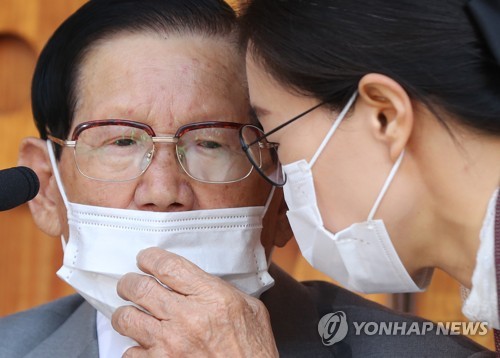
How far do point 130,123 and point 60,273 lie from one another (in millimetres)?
376

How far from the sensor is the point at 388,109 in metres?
1.40

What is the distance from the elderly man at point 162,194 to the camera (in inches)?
66.1

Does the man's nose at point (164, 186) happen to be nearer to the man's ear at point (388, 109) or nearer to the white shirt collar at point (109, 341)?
the white shirt collar at point (109, 341)

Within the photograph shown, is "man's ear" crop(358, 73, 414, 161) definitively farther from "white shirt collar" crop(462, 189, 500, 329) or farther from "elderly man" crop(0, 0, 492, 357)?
"elderly man" crop(0, 0, 492, 357)

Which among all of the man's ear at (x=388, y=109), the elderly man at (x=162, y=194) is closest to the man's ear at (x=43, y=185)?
the elderly man at (x=162, y=194)

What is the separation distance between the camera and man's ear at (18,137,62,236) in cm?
208

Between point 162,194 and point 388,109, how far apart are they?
1.92 ft

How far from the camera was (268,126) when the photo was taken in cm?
160

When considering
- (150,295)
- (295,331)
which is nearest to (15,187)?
(150,295)

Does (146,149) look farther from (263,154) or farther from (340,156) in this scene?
(340,156)

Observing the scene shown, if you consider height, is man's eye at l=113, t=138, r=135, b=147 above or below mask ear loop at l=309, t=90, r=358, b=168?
below

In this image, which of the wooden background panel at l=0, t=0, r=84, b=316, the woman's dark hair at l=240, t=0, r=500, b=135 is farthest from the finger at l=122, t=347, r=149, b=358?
the wooden background panel at l=0, t=0, r=84, b=316

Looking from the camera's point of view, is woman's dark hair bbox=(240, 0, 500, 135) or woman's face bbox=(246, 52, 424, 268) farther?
woman's face bbox=(246, 52, 424, 268)

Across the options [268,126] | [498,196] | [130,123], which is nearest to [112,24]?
[130,123]
